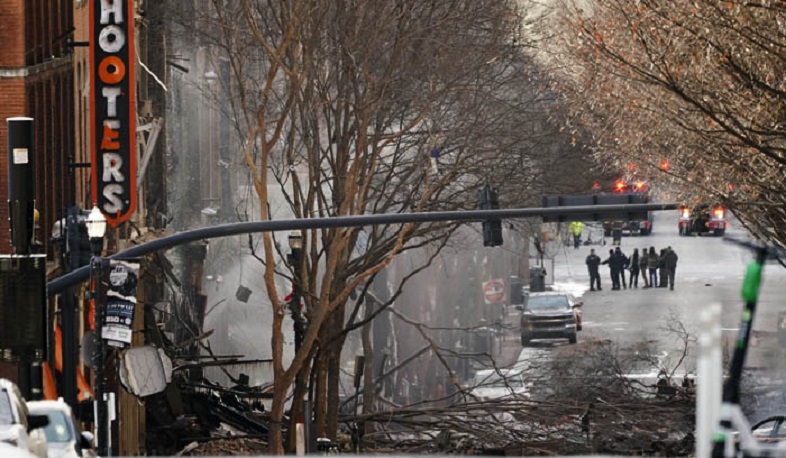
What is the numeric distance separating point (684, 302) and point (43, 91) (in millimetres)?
34501

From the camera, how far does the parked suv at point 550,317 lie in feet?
196

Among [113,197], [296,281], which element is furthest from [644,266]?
[113,197]

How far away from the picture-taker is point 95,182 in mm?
35344

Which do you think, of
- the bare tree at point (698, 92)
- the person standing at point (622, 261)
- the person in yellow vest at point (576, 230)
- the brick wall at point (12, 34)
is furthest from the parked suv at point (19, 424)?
the person in yellow vest at point (576, 230)

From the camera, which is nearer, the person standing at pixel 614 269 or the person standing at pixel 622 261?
the person standing at pixel 622 261

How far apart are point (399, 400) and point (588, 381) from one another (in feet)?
73.0

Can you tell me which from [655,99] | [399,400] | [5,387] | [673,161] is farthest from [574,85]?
[399,400]

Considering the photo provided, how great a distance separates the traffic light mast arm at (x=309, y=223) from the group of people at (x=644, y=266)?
112ft

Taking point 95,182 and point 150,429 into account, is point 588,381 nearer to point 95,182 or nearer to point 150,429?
point 150,429

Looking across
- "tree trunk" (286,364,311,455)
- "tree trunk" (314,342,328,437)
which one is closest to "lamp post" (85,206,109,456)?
"tree trunk" (286,364,311,455)

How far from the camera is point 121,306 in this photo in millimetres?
23969

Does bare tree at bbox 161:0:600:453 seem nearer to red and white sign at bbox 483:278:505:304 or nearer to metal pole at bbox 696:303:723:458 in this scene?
red and white sign at bbox 483:278:505:304

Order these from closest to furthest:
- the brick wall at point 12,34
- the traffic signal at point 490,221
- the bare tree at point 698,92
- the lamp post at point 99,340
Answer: the lamp post at point 99,340
the bare tree at point 698,92
the traffic signal at point 490,221
the brick wall at point 12,34

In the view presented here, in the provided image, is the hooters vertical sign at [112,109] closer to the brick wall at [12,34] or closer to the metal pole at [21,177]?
the brick wall at [12,34]
